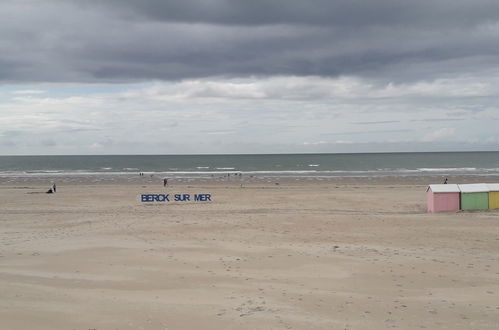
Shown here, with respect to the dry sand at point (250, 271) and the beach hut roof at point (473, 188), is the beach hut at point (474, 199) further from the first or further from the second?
the dry sand at point (250, 271)

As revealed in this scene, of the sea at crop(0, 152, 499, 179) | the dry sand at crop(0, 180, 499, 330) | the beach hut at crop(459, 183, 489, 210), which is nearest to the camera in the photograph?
the dry sand at crop(0, 180, 499, 330)

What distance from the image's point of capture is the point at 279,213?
21.9 metres

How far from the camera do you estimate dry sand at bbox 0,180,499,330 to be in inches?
301

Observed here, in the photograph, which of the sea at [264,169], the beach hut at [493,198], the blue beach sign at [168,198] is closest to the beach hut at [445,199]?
the beach hut at [493,198]

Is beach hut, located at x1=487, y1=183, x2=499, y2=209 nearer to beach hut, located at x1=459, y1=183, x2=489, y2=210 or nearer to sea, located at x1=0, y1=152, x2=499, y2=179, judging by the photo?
beach hut, located at x1=459, y1=183, x2=489, y2=210

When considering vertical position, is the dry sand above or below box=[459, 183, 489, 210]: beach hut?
below

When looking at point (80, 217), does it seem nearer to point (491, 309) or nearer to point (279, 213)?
point (279, 213)

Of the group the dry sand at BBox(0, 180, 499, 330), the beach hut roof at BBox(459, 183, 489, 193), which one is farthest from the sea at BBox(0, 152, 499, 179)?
the dry sand at BBox(0, 180, 499, 330)

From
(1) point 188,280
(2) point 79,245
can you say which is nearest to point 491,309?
(1) point 188,280

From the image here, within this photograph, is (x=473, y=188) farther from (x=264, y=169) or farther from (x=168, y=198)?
(x=264, y=169)

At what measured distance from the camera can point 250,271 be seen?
35.0 feet

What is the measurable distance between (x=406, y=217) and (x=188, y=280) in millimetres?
12750

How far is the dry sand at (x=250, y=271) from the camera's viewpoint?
7.63 m

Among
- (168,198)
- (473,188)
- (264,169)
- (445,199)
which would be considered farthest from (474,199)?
(264,169)
